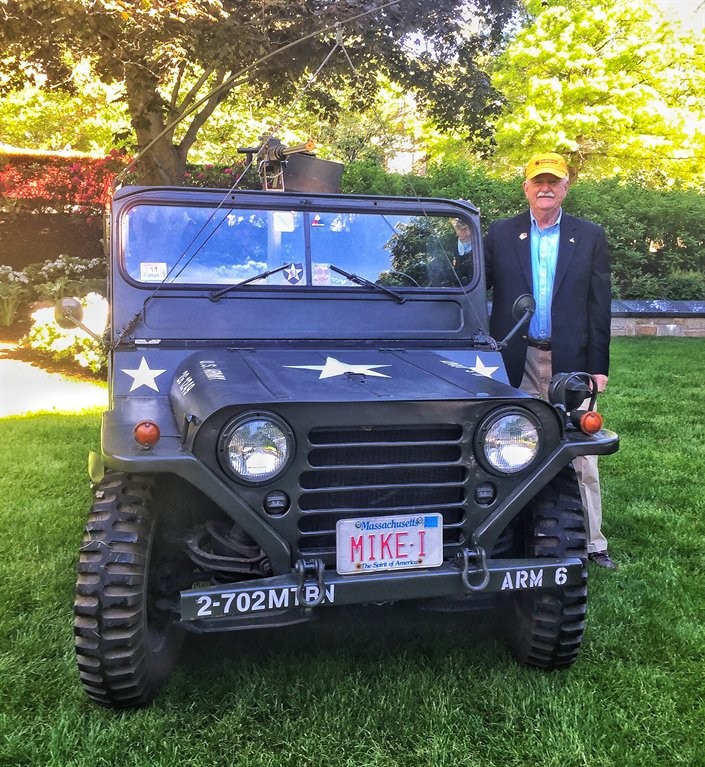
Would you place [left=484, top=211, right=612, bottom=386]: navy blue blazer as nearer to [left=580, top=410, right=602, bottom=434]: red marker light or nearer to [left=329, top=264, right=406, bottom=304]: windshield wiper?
[left=329, top=264, right=406, bottom=304]: windshield wiper

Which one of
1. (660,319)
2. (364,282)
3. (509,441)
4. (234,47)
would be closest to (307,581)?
(509,441)

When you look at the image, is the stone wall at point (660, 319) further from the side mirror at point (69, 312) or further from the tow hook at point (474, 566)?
the tow hook at point (474, 566)

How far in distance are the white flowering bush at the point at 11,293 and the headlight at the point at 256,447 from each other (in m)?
9.34

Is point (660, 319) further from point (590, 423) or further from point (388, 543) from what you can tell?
point (388, 543)

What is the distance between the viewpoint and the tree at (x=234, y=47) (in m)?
6.45

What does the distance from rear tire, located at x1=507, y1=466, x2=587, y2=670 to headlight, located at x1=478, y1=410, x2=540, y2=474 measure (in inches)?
13.3

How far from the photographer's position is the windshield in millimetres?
3680

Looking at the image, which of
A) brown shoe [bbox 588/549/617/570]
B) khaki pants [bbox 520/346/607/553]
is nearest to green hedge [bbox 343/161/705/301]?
khaki pants [bbox 520/346/607/553]

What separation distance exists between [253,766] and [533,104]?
54.5ft

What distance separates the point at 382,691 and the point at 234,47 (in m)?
5.69

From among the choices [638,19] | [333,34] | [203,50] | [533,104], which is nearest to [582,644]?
[203,50]

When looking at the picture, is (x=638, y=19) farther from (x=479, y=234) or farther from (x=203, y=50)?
(x=479, y=234)

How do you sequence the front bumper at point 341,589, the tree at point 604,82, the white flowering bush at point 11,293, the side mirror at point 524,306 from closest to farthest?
1. the front bumper at point 341,589
2. the side mirror at point 524,306
3. the white flowering bush at point 11,293
4. the tree at point 604,82

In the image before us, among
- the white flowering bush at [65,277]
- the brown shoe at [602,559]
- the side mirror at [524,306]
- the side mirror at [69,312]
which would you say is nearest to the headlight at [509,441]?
the side mirror at [524,306]
